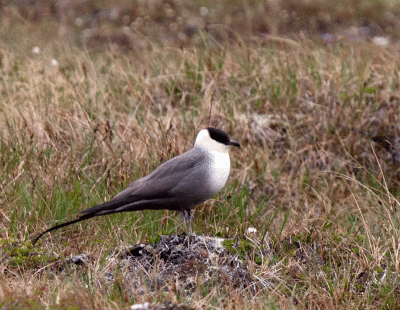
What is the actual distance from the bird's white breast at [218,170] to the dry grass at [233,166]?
37 cm

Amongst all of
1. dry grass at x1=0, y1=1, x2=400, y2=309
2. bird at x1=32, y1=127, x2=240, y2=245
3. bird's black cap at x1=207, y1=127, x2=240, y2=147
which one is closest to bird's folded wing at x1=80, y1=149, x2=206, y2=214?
bird at x1=32, y1=127, x2=240, y2=245

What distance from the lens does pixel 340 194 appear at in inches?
217

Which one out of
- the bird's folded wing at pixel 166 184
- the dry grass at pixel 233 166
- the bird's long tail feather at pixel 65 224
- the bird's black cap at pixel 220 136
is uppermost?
the bird's black cap at pixel 220 136

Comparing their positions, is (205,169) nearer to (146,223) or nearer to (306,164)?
(146,223)

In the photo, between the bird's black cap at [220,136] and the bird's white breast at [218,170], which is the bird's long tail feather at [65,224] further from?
the bird's black cap at [220,136]

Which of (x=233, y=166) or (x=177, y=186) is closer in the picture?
(x=177, y=186)

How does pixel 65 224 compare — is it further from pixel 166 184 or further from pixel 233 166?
pixel 233 166

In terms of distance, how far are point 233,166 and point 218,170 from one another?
1.66 meters

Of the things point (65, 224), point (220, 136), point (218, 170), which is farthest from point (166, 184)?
point (65, 224)

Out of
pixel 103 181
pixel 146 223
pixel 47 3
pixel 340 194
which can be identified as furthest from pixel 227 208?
pixel 47 3

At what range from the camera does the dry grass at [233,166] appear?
3547 mm

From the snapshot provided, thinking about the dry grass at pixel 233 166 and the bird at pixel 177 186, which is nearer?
the dry grass at pixel 233 166

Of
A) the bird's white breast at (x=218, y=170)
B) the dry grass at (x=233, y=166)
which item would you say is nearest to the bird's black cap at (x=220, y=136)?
the bird's white breast at (x=218, y=170)

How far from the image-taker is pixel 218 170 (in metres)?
3.96
